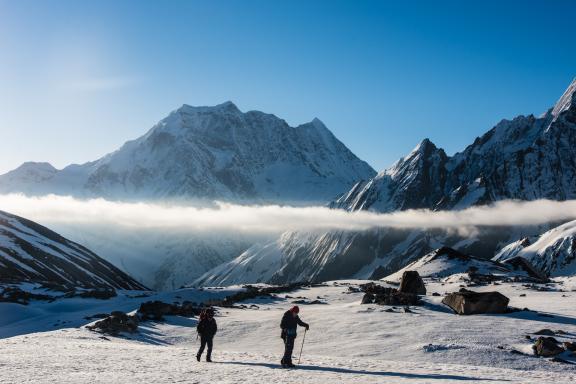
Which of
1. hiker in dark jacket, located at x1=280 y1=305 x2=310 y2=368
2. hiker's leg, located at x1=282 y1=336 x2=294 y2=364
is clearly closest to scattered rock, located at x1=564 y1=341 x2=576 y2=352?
hiker in dark jacket, located at x1=280 y1=305 x2=310 y2=368

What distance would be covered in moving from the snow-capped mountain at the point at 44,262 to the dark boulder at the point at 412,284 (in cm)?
7543

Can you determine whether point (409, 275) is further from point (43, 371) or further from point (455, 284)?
point (43, 371)

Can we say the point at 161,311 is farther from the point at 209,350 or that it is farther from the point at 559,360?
the point at 559,360

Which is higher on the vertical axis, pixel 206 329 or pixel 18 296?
pixel 206 329

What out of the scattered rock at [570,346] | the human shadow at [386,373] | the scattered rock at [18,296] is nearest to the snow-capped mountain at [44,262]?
the scattered rock at [18,296]

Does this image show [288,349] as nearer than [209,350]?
Yes

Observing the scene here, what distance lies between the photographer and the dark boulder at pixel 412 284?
75000mm

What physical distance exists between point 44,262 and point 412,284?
4480 inches

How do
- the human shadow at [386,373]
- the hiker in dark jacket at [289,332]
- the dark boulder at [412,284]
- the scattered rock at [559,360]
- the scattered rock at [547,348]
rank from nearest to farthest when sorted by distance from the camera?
1. the human shadow at [386,373]
2. the hiker in dark jacket at [289,332]
3. the scattered rock at [559,360]
4. the scattered rock at [547,348]
5. the dark boulder at [412,284]

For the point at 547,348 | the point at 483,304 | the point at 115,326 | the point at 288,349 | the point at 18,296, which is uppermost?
the point at 483,304

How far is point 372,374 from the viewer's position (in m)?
23.4

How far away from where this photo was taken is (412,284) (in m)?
75.5

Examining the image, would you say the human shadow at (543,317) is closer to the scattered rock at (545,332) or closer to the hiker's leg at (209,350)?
the scattered rock at (545,332)

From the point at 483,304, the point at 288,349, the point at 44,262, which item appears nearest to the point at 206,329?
the point at 288,349
